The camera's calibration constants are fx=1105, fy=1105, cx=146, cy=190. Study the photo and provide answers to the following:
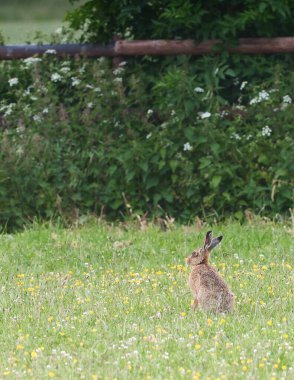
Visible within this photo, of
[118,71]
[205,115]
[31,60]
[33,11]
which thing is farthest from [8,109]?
[33,11]

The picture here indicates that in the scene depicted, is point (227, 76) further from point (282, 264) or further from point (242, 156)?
point (282, 264)

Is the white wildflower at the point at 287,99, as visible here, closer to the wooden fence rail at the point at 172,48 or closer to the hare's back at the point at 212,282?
the wooden fence rail at the point at 172,48

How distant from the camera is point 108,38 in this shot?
44.1 feet

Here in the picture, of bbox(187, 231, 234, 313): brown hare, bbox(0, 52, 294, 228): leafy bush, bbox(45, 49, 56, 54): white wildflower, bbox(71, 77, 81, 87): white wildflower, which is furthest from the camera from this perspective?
bbox(45, 49, 56, 54): white wildflower

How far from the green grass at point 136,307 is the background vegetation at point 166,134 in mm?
751

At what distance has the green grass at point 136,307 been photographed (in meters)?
6.56

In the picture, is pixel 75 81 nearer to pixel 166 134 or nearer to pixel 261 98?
pixel 166 134

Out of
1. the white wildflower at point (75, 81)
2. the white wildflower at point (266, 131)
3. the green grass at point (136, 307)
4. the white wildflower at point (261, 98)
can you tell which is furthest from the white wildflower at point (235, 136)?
the white wildflower at point (75, 81)

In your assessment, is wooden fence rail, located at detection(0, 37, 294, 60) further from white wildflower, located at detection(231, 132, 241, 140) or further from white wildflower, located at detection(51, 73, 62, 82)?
white wildflower, located at detection(231, 132, 241, 140)

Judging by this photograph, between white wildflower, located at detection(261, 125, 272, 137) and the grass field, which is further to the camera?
the grass field

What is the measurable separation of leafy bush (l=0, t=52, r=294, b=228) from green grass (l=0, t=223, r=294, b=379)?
2.39 feet

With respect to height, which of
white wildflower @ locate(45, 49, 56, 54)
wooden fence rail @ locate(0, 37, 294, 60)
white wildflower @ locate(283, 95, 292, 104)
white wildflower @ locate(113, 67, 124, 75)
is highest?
wooden fence rail @ locate(0, 37, 294, 60)

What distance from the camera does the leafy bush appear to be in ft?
39.5

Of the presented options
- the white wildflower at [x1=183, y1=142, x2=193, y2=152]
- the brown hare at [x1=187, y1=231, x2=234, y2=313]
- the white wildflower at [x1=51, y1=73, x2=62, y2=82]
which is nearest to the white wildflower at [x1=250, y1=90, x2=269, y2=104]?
the white wildflower at [x1=183, y1=142, x2=193, y2=152]
